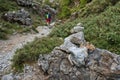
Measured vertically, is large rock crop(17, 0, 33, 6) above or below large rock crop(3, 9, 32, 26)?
above

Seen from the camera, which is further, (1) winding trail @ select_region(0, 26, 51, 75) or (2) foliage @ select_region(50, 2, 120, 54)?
(1) winding trail @ select_region(0, 26, 51, 75)

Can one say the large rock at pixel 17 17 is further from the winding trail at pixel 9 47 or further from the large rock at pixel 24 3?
the large rock at pixel 24 3

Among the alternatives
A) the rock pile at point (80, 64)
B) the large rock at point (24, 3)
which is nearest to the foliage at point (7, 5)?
the large rock at point (24, 3)

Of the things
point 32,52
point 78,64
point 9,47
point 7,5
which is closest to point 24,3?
point 7,5

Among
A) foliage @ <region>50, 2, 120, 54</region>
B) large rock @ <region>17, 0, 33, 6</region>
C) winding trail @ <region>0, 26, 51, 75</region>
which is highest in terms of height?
foliage @ <region>50, 2, 120, 54</region>

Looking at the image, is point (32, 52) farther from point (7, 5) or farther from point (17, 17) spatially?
point (7, 5)

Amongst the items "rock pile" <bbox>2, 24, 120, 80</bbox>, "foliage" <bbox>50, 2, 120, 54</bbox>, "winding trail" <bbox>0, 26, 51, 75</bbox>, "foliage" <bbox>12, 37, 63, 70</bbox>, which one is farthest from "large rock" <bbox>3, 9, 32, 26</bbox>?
"rock pile" <bbox>2, 24, 120, 80</bbox>

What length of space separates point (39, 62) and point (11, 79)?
168 centimetres

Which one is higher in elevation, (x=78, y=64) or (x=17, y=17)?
(x=78, y=64)

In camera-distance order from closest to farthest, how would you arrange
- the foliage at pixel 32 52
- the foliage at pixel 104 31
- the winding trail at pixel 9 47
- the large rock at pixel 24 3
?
the foliage at pixel 32 52 < the foliage at pixel 104 31 < the winding trail at pixel 9 47 < the large rock at pixel 24 3

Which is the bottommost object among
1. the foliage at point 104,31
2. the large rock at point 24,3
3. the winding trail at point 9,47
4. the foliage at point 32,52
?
the winding trail at point 9,47

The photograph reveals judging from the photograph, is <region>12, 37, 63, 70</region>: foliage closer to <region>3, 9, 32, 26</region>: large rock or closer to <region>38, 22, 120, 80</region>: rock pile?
<region>38, 22, 120, 80</region>: rock pile

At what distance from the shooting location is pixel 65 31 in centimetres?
1526

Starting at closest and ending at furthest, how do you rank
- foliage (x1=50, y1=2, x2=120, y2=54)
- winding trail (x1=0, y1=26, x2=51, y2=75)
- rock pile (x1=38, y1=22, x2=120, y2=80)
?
1. rock pile (x1=38, y1=22, x2=120, y2=80)
2. foliage (x1=50, y1=2, x2=120, y2=54)
3. winding trail (x1=0, y1=26, x2=51, y2=75)
